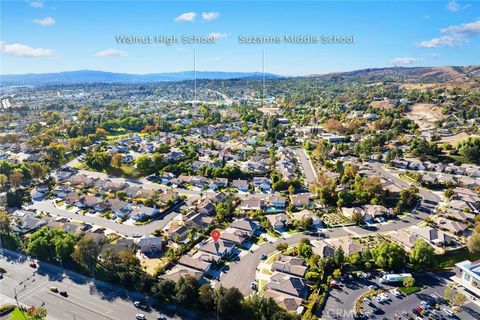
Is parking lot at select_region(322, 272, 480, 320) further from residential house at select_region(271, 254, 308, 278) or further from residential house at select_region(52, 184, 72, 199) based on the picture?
residential house at select_region(52, 184, 72, 199)

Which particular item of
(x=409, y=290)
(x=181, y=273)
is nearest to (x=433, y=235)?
(x=409, y=290)

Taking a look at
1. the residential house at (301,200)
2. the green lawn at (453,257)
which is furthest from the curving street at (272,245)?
the residential house at (301,200)

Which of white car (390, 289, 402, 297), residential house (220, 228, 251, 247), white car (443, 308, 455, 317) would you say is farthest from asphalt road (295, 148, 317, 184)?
white car (443, 308, 455, 317)

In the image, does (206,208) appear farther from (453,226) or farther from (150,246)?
(453,226)

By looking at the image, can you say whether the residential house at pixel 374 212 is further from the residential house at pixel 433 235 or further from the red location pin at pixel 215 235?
the red location pin at pixel 215 235

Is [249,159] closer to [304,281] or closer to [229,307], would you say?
→ [304,281]

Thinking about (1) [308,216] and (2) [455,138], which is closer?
(1) [308,216]
